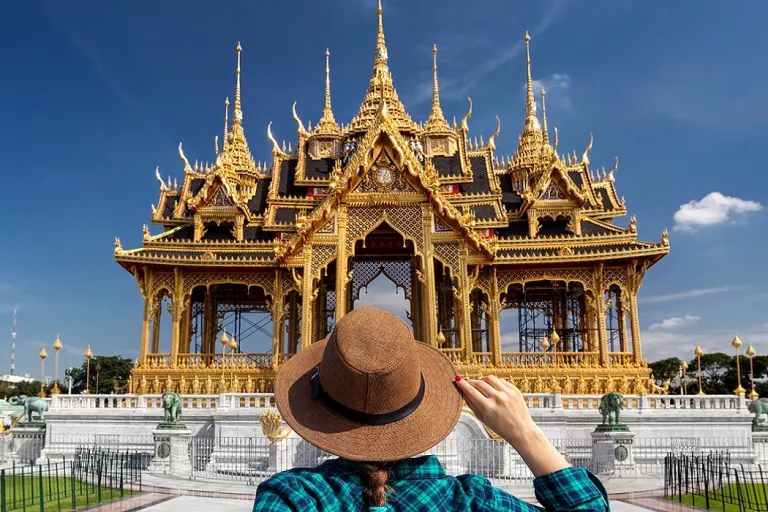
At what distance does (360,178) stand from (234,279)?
5712 millimetres

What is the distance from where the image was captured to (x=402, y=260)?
2688 cm

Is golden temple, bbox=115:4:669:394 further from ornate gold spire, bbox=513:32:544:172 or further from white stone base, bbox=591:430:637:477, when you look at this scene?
white stone base, bbox=591:430:637:477

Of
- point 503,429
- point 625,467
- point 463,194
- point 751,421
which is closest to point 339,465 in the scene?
point 503,429

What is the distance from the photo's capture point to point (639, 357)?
21.8 meters

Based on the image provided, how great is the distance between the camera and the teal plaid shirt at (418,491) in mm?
1784

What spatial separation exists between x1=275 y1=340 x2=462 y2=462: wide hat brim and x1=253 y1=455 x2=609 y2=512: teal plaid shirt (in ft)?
0.24

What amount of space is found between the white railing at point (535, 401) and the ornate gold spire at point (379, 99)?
45.6ft

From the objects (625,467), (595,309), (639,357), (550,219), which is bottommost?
(625,467)

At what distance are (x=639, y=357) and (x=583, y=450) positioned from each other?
6.57 m

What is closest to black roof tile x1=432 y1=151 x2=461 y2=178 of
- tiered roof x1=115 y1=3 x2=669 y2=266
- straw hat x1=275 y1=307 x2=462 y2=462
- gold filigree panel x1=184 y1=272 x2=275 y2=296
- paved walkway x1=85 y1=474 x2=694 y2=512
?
tiered roof x1=115 y1=3 x2=669 y2=266

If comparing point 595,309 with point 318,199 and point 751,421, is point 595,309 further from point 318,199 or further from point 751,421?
point 318,199

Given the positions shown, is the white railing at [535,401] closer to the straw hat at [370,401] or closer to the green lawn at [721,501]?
the green lawn at [721,501]

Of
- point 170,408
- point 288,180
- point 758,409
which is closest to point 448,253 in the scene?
point 288,180

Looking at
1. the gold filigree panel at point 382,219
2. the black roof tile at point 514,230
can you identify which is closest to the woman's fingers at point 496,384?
the gold filigree panel at point 382,219
